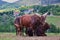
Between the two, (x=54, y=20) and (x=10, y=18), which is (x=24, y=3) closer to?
(x=10, y=18)

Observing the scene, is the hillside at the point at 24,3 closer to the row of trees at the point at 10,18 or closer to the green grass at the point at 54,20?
the row of trees at the point at 10,18

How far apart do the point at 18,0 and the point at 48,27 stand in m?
0.85

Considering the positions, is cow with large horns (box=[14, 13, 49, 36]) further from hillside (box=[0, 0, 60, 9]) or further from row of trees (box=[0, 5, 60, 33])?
hillside (box=[0, 0, 60, 9])

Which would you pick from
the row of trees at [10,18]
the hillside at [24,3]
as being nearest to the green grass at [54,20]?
the row of trees at [10,18]

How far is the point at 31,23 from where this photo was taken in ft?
17.1

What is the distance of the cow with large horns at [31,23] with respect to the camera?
16.9 ft

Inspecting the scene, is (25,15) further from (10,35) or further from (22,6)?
(10,35)

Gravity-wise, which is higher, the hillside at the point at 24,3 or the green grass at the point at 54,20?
the hillside at the point at 24,3

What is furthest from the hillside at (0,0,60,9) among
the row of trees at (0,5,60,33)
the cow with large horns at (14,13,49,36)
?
the cow with large horns at (14,13,49,36)

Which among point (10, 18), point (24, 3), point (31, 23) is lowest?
point (31, 23)

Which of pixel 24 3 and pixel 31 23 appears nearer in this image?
pixel 31 23

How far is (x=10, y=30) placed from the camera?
5.28m

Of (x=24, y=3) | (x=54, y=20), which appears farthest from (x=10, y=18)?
(x=54, y=20)

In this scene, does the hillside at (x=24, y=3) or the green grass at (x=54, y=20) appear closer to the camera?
the green grass at (x=54, y=20)
